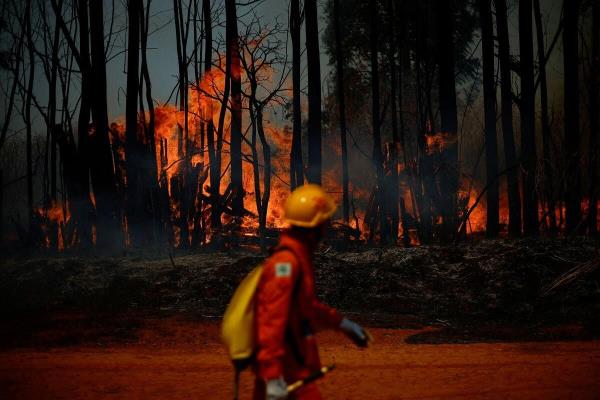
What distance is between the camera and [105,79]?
18.8 meters

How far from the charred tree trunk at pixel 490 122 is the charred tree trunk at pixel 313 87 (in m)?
5.07

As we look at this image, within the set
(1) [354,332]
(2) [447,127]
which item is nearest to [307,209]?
(1) [354,332]

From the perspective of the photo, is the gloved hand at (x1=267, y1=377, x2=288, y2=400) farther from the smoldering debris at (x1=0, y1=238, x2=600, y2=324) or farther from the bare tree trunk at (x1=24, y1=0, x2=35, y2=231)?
the bare tree trunk at (x1=24, y1=0, x2=35, y2=231)

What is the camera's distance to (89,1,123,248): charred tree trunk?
17.8 metres

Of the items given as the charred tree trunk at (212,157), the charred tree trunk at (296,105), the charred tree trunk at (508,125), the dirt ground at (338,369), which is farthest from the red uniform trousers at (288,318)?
the charred tree trunk at (296,105)

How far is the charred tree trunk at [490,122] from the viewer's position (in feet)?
60.2

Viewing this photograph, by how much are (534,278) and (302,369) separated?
9.46 m

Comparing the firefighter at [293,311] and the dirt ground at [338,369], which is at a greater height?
the firefighter at [293,311]

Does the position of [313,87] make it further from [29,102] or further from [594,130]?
[29,102]

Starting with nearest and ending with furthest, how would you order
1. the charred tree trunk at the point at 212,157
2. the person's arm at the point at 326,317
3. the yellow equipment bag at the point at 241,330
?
the yellow equipment bag at the point at 241,330 → the person's arm at the point at 326,317 → the charred tree trunk at the point at 212,157

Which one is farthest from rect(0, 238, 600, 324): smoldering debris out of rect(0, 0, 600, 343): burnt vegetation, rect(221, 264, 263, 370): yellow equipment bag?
rect(221, 264, 263, 370): yellow equipment bag

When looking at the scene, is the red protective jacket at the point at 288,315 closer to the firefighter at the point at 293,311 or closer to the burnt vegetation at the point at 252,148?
the firefighter at the point at 293,311

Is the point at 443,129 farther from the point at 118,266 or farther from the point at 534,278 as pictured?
the point at 118,266

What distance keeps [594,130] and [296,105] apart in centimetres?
960
